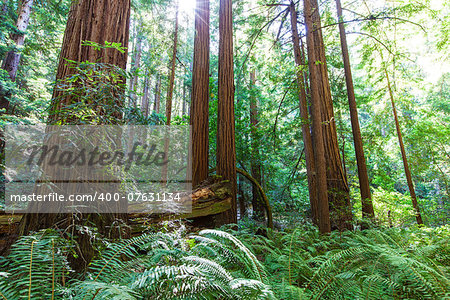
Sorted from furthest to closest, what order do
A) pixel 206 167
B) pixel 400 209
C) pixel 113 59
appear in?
pixel 400 209, pixel 206 167, pixel 113 59

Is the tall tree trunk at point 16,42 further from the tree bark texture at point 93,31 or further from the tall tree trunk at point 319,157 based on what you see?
the tall tree trunk at point 319,157

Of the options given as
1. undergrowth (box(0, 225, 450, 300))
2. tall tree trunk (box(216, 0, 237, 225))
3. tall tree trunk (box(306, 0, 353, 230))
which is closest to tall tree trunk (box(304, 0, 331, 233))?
undergrowth (box(0, 225, 450, 300))

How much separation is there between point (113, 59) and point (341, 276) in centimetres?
300

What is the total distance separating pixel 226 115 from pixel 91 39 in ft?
9.03

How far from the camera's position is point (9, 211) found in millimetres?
2643

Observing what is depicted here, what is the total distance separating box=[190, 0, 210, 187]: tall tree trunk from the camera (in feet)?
16.4

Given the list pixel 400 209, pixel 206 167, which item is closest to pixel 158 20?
pixel 206 167

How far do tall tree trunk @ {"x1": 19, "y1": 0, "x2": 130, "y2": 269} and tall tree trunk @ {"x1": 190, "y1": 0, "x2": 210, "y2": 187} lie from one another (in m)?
2.60

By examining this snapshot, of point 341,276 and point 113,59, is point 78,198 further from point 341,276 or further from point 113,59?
point 341,276

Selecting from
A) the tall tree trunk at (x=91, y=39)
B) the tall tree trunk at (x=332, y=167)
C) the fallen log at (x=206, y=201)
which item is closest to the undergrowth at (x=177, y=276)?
the tall tree trunk at (x=91, y=39)

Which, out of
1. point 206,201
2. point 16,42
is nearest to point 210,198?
point 206,201

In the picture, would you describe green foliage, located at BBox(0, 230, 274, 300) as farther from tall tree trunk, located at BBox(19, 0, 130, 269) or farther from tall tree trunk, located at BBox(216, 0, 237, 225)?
tall tree trunk, located at BBox(216, 0, 237, 225)

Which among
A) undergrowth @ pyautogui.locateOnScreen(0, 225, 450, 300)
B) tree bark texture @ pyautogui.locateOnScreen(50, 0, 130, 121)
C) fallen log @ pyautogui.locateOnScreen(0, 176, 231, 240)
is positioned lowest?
undergrowth @ pyautogui.locateOnScreen(0, 225, 450, 300)

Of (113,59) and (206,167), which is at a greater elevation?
(113,59)
